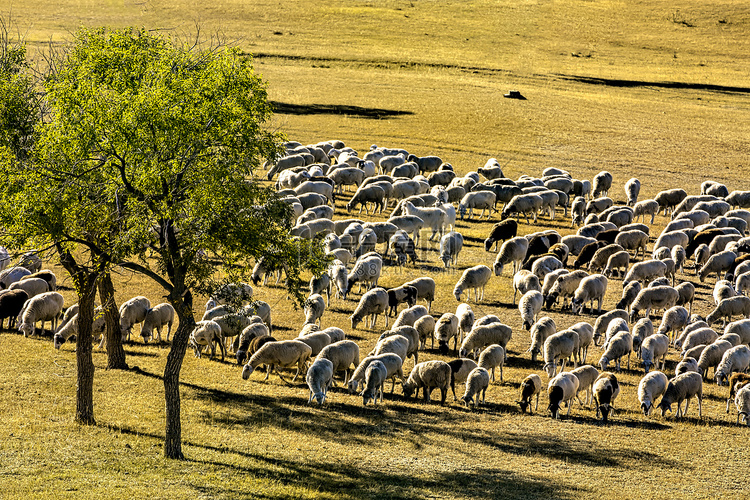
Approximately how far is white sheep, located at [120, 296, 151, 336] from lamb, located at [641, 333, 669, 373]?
13.0 meters

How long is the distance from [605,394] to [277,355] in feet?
24.6

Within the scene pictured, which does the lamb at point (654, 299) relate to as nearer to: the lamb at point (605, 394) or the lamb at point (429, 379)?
the lamb at point (605, 394)

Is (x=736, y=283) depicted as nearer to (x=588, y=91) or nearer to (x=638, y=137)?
(x=638, y=137)

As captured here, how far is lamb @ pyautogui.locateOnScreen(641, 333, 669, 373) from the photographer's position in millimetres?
19766

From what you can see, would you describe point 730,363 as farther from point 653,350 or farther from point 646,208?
point 646,208

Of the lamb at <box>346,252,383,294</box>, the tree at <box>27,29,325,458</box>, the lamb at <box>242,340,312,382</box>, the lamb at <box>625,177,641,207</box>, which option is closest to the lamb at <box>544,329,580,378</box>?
the lamb at <box>242,340,312,382</box>

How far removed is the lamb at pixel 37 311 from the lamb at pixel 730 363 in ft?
56.1

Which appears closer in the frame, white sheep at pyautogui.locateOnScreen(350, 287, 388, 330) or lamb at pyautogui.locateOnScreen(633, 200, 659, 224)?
white sheep at pyautogui.locateOnScreen(350, 287, 388, 330)

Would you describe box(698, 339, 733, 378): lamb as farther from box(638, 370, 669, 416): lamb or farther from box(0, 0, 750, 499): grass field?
box(638, 370, 669, 416): lamb

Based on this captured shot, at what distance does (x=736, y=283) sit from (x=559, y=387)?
11.0 metres

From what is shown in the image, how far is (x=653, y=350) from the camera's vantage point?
19.9 m

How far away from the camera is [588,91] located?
6906cm

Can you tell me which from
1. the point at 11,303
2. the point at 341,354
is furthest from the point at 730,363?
the point at 11,303

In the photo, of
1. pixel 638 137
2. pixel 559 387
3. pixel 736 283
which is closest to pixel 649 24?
pixel 638 137
